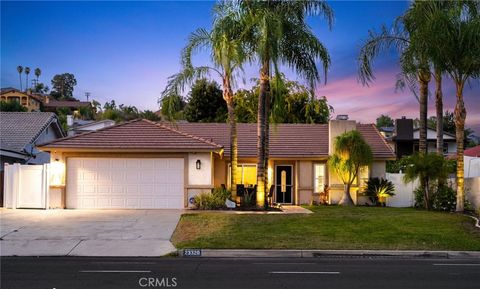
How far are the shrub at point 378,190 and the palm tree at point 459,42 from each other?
5.89 m

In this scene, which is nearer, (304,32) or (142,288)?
(142,288)

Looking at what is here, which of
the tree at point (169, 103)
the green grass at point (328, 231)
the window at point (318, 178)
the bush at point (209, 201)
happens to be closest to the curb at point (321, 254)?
the green grass at point (328, 231)

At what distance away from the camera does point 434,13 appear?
19.9m

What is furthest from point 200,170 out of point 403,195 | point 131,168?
point 403,195

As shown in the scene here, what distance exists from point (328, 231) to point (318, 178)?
10798mm

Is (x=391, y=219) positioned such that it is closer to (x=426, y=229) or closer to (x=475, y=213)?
(x=426, y=229)

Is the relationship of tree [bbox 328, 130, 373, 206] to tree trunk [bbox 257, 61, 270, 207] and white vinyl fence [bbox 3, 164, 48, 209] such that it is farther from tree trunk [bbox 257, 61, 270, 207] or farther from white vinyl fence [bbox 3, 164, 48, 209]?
white vinyl fence [bbox 3, 164, 48, 209]

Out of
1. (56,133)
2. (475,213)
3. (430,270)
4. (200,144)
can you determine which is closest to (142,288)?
(430,270)

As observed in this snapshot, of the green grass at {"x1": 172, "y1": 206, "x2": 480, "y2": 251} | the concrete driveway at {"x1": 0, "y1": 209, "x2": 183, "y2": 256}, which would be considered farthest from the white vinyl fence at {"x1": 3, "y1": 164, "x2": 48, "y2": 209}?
the green grass at {"x1": 172, "y1": 206, "x2": 480, "y2": 251}

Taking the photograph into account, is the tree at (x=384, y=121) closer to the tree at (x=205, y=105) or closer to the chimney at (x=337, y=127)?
the tree at (x=205, y=105)

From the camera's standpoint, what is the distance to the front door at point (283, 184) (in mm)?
26938

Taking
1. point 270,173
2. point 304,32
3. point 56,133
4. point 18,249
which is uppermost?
point 304,32

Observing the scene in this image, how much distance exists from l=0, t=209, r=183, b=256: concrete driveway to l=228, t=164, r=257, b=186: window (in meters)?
6.81

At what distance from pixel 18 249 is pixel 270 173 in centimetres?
1545
